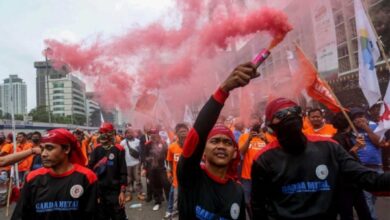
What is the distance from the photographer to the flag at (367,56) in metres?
5.86

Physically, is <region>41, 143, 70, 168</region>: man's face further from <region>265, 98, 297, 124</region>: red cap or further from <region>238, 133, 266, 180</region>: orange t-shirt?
<region>238, 133, 266, 180</region>: orange t-shirt

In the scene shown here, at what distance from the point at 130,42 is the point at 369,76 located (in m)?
10.5

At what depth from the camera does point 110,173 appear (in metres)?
5.98

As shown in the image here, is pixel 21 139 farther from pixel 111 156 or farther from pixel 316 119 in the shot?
pixel 316 119

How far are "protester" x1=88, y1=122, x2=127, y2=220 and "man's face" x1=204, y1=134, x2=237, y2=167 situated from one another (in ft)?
12.0

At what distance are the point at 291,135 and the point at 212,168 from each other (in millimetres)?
614

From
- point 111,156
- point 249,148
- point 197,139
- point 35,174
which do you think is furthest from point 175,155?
point 197,139

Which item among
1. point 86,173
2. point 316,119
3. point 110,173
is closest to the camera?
point 86,173

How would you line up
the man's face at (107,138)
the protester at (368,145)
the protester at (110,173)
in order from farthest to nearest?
the man's face at (107,138) < the protester at (110,173) < the protester at (368,145)

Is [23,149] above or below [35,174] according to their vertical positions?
above

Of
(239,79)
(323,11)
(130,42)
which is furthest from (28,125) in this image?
(239,79)

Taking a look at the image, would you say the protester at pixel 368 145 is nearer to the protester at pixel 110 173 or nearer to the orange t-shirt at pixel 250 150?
the orange t-shirt at pixel 250 150

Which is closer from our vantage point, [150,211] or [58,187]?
[58,187]

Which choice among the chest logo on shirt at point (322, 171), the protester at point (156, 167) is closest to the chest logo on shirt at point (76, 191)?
the chest logo on shirt at point (322, 171)
